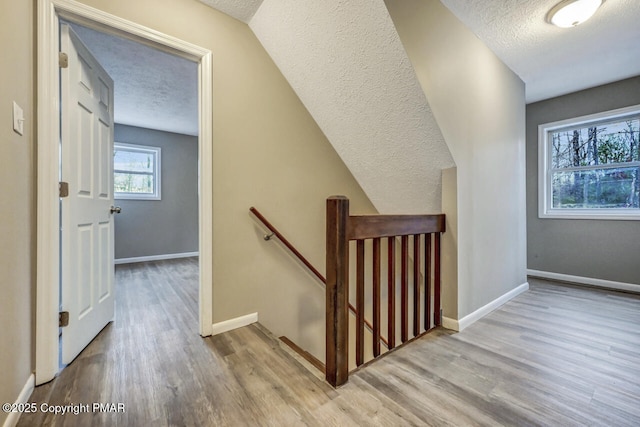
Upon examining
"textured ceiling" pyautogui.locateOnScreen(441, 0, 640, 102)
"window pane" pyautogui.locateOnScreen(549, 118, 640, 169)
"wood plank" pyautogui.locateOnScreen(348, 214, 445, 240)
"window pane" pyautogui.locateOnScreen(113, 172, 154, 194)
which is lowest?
"wood plank" pyautogui.locateOnScreen(348, 214, 445, 240)

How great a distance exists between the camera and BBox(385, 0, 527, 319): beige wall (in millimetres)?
1714

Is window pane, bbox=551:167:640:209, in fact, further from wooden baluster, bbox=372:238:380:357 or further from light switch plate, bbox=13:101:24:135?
light switch plate, bbox=13:101:24:135

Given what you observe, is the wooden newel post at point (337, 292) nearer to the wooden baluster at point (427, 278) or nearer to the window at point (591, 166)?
the wooden baluster at point (427, 278)

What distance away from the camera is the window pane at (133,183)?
449 centimetres

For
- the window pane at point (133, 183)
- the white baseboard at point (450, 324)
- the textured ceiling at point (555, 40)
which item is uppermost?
the textured ceiling at point (555, 40)

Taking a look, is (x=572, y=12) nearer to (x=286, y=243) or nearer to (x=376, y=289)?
(x=376, y=289)

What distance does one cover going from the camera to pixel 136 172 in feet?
15.3

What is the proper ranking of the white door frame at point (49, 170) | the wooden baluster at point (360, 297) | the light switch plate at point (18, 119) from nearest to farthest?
the light switch plate at point (18, 119) → the white door frame at point (49, 170) → the wooden baluster at point (360, 297)

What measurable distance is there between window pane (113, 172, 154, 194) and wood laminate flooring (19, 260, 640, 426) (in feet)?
10.5

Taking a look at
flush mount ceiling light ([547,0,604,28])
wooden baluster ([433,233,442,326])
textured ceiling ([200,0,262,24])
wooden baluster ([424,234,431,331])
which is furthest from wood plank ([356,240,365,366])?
flush mount ceiling light ([547,0,604,28])

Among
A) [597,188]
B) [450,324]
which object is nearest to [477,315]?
[450,324]

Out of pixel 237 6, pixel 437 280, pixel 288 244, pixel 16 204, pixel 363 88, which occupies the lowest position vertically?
pixel 437 280

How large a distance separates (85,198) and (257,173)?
3.62ft

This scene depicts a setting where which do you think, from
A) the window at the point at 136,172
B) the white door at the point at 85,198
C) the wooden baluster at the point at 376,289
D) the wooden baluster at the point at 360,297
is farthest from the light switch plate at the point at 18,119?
the window at the point at 136,172
